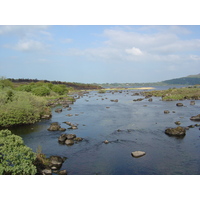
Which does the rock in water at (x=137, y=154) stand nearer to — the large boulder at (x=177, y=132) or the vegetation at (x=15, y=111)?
the large boulder at (x=177, y=132)

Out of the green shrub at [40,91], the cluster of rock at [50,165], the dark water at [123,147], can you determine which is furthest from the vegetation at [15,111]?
the green shrub at [40,91]

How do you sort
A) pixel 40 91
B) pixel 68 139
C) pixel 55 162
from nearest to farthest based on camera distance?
pixel 55 162 < pixel 68 139 < pixel 40 91

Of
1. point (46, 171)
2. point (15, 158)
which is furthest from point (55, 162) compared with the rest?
point (15, 158)

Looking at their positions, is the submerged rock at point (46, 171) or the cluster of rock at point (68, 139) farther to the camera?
the cluster of rock at point (68, 139)

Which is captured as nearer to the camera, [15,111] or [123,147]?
[123,147]

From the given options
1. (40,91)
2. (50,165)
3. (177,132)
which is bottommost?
(50,165)

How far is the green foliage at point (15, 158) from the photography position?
1189cm

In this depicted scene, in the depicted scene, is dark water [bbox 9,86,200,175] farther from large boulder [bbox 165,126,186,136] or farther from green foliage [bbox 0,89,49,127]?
green foliage [bbox 0,89,49,127]

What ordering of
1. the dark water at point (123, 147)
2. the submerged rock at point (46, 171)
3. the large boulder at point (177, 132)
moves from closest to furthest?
1. the submerged rock at point (46, 171)
2. the dark water at point (123, 147)
3. the large boulder at point (177, 132)

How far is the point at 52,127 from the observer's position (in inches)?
1050

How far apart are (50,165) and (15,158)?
359cm

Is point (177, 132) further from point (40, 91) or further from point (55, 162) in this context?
point (40, 91)

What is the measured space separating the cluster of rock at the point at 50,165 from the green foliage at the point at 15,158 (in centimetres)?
159

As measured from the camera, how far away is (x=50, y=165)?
15.5 m
